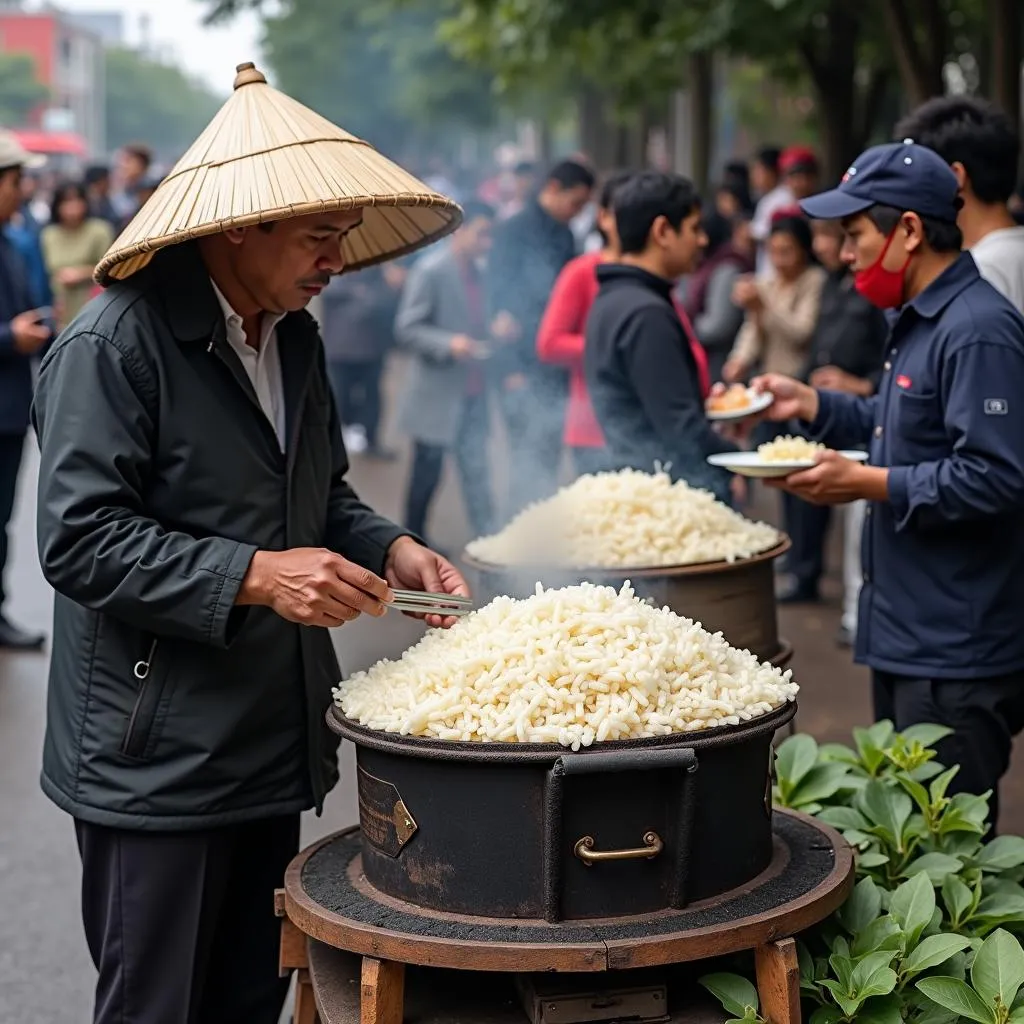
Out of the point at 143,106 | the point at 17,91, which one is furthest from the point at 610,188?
the point at 143,106

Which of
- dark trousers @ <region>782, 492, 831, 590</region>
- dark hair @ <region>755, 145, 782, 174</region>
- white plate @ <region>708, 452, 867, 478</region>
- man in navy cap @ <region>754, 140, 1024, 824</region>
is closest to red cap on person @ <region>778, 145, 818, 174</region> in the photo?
dark hair @ <region>755, 145, 782, 174</region>

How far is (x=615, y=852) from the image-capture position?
2752 mm

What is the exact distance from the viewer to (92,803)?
309 cm

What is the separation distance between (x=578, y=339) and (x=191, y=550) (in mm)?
4703

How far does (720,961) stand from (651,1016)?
0.24 m

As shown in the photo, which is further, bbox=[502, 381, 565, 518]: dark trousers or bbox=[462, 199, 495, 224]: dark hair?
bbox=[462, 199, 495, 224]: dark hair

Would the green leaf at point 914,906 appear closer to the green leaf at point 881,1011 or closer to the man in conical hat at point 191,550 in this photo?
the green leaf at point 881,1011

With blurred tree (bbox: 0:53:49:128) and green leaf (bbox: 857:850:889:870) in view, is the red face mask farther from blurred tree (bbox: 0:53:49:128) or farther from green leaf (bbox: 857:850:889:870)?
blurred tree (bbox: 0:53:49:128)

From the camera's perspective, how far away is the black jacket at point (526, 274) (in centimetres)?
1025

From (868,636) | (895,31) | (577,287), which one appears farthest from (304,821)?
(895,31)

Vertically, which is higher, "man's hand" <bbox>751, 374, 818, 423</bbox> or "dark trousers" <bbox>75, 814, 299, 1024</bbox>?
"man's hand" <bbox>751, 374, 818, 423</bbox>

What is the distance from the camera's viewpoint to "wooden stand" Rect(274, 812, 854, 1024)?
8.77 feet

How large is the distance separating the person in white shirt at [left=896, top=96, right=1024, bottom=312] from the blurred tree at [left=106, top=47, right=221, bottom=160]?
4939 inches

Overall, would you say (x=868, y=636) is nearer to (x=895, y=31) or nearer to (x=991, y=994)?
(x=991, y=994)
